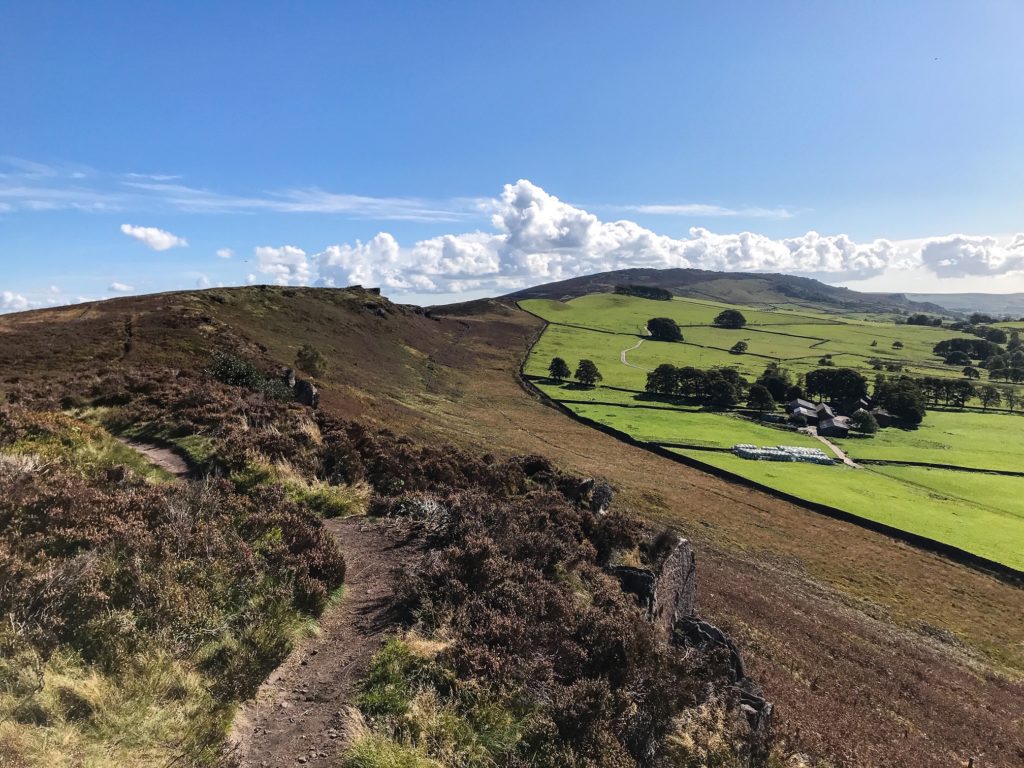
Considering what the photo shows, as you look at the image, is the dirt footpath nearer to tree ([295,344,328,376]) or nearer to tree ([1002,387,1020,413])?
tree ([295,344,328,376])

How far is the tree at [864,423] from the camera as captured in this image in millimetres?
71750

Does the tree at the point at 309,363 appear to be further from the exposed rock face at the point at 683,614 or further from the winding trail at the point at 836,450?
the winding trail at the point at 836,450

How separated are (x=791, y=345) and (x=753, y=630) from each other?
14359 cm

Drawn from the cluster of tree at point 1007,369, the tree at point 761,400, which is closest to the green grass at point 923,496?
the tree at point 761,400

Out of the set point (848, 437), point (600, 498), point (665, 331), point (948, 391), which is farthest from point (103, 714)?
point (665, 331)

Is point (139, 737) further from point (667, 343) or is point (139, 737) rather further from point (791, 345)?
point (791, 345)

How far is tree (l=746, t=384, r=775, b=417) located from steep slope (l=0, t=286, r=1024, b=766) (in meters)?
35.9

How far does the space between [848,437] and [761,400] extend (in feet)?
43.7

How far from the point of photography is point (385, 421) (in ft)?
120

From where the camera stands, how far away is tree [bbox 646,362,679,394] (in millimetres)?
87000

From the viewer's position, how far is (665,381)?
3428 inches

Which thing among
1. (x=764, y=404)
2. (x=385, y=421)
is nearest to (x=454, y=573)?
Result: (x=385, y=421)

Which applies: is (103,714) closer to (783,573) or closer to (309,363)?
(783,573)

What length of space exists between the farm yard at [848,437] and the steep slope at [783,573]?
18.7 feet
